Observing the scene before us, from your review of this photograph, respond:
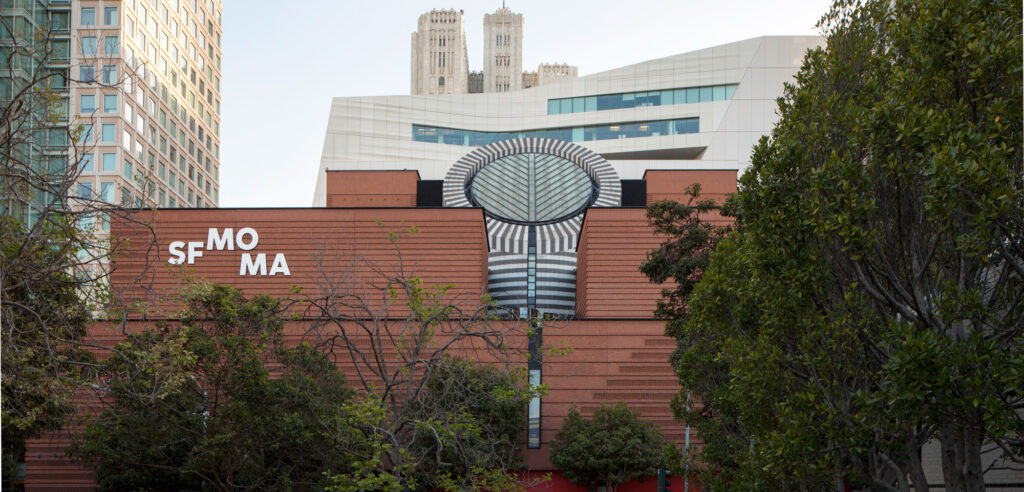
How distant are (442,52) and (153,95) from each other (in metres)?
103

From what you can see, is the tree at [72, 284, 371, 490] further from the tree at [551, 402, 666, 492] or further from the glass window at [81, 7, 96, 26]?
the glass window at [81, 7, 96, 26]

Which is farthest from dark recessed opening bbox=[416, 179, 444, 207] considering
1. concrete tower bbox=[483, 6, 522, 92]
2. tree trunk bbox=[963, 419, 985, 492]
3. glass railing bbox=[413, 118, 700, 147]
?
concrete tower bbox=[483, 6, 522, 92]

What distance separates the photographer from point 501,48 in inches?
7746

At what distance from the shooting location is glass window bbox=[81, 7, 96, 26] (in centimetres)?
8238

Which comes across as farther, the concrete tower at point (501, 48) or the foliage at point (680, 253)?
the concrete tower at point (501, 48)

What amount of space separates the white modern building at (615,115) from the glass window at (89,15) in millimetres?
26532

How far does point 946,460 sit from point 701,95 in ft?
301

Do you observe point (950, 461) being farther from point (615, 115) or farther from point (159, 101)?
point (615, 115)

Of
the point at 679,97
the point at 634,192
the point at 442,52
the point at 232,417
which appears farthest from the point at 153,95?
the point at 442,52

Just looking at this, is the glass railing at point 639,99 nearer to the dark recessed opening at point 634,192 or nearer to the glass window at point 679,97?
the glass window at point 679,97

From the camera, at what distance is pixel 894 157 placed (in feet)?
46.9

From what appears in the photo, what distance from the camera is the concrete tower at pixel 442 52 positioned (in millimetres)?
184875

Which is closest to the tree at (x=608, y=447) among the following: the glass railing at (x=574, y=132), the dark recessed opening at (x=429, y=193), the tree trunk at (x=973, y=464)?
the tree trunk at (x=973, y=464)

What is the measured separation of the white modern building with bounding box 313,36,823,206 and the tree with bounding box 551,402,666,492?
5395cm
